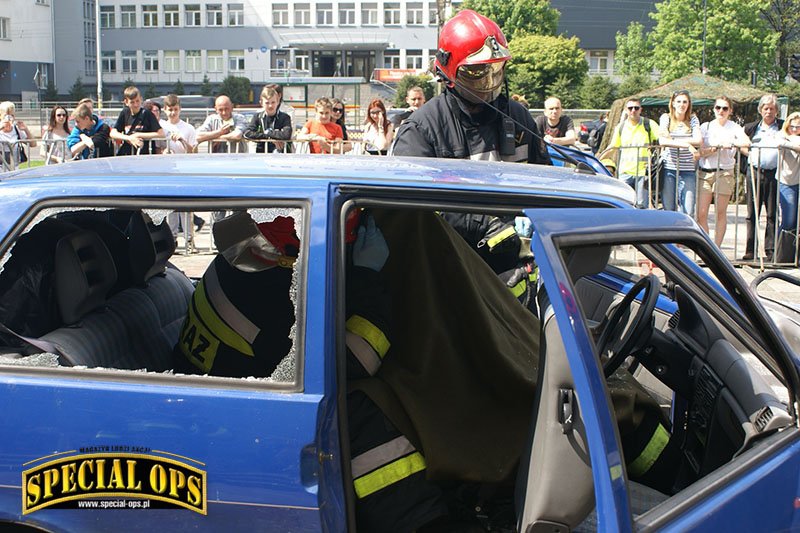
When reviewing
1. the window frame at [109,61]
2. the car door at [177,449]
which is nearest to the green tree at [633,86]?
the car door at [177,449]

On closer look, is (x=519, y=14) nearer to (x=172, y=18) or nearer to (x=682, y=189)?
(x=172, y=18)

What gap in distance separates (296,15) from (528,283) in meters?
Result: 86.5

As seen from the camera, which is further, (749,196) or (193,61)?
(193,61)

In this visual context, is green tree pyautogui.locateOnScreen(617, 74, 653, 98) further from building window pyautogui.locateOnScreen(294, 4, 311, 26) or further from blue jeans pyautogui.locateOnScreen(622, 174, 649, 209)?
building window pyautogui.locateOnScreen(294, 4, 311, 26)

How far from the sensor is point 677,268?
2.51m

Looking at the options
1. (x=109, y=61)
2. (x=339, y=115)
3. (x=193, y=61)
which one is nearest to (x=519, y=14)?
(x=193, y=61)

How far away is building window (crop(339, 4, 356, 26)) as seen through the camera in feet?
281

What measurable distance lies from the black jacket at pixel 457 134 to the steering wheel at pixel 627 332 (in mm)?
1520

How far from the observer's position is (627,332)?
2799 mm

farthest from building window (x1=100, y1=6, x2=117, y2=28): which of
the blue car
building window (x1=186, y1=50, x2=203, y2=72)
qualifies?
the blue car

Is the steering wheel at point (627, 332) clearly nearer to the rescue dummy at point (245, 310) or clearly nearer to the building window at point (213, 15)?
the rescue dummy at point (245, 310)

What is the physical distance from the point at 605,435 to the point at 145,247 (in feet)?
6.67

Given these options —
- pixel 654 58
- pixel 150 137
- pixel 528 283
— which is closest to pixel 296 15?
pixel 654 58

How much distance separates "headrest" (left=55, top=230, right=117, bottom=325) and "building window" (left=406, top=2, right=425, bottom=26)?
85.4 m
